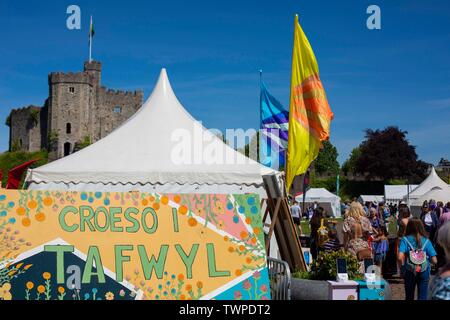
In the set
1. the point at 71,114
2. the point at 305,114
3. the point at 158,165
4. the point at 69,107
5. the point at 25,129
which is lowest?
the point at 158,165

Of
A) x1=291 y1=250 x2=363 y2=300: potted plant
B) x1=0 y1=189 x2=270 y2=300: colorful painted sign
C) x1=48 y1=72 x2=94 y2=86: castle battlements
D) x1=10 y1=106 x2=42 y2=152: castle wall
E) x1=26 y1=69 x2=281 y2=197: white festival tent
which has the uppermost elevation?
x1=48 y1=72 x2=94 y2=86: castle battlements

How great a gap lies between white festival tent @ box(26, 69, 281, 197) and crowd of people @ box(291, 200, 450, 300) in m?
2.04

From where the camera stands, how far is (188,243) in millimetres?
5355

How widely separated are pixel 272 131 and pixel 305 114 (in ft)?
23.2

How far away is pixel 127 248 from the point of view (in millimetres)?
5168

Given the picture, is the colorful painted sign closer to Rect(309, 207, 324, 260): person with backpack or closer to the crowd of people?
the crowd of people

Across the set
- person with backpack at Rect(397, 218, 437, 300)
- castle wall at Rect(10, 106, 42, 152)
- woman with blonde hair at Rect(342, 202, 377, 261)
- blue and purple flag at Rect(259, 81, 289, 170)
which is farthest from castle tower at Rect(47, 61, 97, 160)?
person with backpack at Rect(397, 218, 437, 300)

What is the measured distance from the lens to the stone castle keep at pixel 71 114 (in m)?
78.6

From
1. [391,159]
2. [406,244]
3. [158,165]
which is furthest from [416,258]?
[391,159]

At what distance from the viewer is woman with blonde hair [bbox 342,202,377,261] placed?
32.7 ft

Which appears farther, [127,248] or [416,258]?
[416,258]

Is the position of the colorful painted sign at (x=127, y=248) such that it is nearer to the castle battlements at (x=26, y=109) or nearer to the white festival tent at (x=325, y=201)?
the white festival tent at (x=325, y=201)

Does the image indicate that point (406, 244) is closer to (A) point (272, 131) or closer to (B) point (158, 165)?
(B) point (158, 165)
